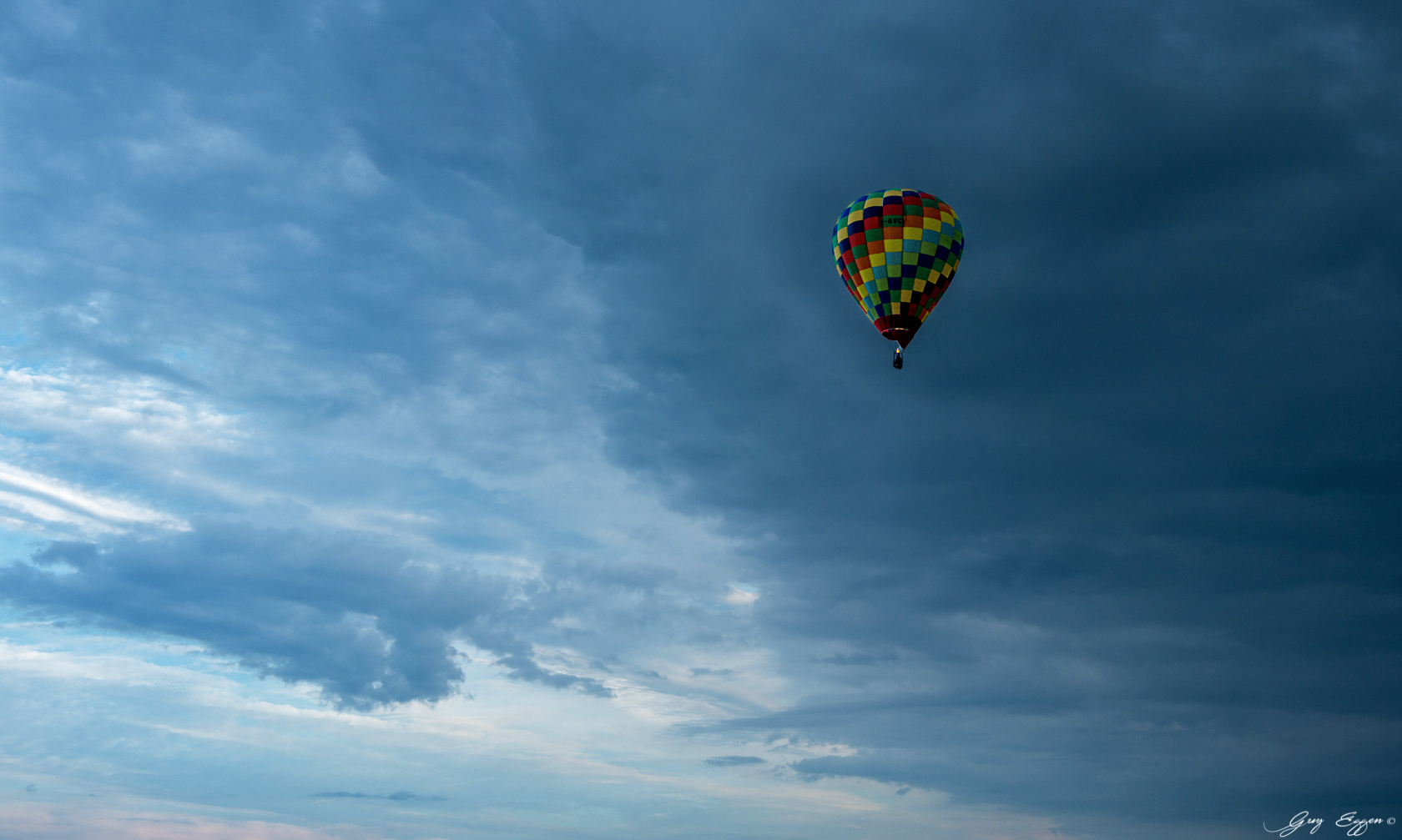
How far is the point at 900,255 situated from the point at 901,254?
0.13 metres

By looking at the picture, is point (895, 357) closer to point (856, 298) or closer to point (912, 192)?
point (856, 298)

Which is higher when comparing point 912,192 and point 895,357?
point 912,192

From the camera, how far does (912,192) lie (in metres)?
102

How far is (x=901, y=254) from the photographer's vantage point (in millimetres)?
99938

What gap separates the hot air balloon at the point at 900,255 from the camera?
99.9 metres

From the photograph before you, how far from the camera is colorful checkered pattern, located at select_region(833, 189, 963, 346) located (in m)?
99.9

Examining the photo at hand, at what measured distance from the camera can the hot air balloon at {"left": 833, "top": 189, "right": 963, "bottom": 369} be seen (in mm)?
99875

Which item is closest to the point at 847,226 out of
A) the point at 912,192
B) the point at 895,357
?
the point at 912,192

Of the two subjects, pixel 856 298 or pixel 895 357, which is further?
pixel 856 298

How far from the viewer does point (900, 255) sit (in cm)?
9994

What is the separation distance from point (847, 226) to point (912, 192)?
798cm

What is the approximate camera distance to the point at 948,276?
103 metres

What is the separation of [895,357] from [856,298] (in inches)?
439

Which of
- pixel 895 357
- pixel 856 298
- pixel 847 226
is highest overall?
pixel 847 226
